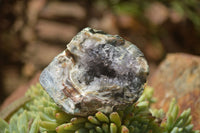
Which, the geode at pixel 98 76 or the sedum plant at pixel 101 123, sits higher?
the geode at pixel 98 76

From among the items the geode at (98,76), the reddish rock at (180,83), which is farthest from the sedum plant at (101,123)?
the reddish rock at (180,83)

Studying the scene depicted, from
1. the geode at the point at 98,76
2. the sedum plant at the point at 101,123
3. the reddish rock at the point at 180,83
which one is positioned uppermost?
the geode at the point at 98,76

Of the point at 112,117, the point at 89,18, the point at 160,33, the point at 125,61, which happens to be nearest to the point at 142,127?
the point at 112,117

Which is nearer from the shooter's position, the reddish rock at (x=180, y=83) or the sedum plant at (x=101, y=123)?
the sedum plant at (x=101, y=123)

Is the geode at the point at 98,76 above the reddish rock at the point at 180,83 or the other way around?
above

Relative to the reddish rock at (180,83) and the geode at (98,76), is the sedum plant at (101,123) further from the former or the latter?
the reddish rock at (180,83)

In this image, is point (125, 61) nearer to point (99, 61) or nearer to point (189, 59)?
point (99, 61)

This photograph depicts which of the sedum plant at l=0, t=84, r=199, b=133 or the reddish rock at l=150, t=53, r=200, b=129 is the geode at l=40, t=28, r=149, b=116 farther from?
the reddish rock at l=150, t=53, r=200, b=129
